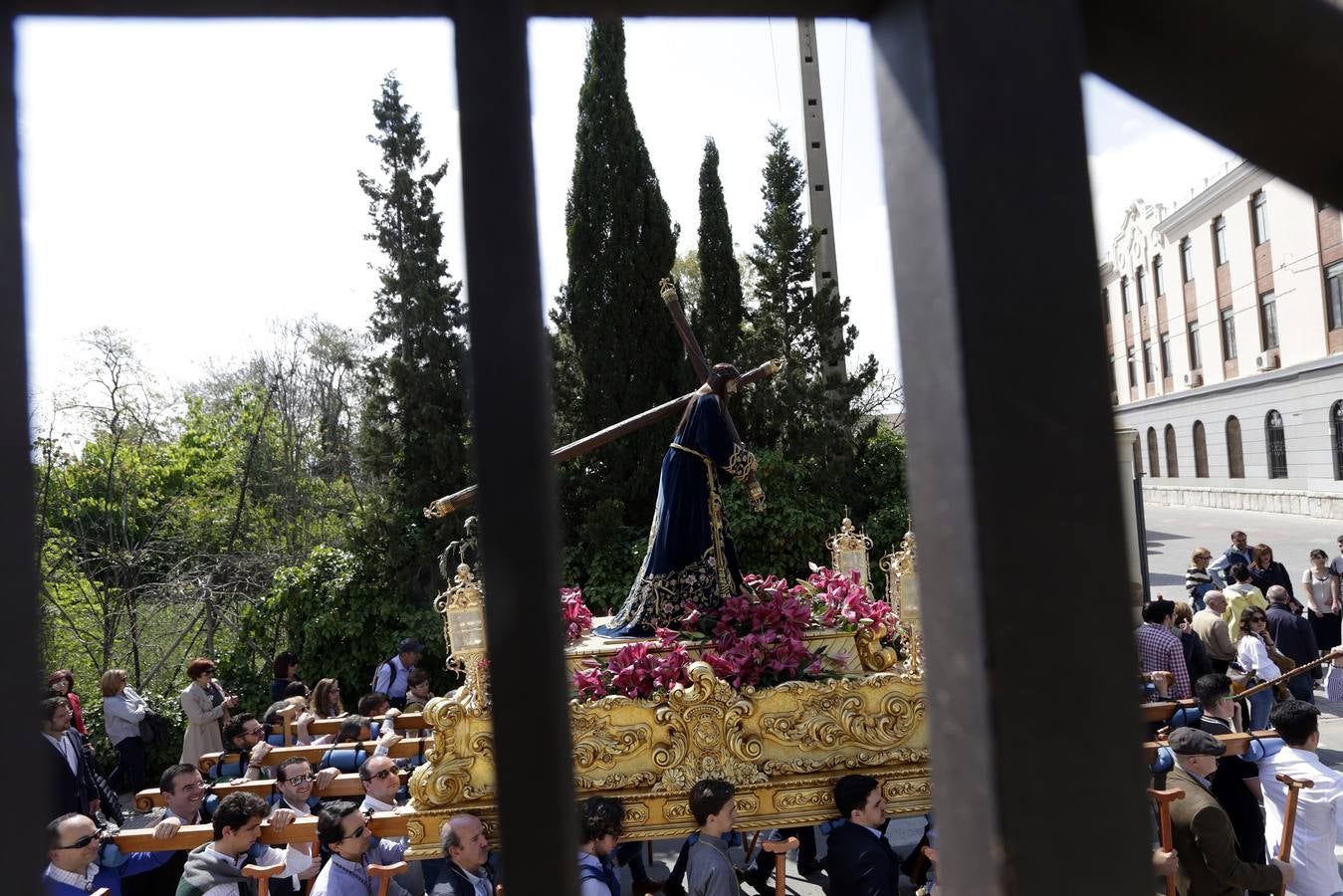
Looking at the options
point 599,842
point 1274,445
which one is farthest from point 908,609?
point 1274,445

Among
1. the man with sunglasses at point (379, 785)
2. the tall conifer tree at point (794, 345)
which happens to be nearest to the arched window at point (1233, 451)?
the tall conifer tree at point (794, 345)

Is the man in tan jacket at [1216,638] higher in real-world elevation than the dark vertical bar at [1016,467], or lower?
lower

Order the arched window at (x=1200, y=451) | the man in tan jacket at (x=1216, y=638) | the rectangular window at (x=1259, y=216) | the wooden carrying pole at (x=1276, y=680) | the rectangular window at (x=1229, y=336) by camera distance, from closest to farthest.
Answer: the wooden carrying pole at (x=1276, y=680) < the man in tan jacket at (x=1216, y=638) < the rectangular window at (x=1259, y=216) < the rectangular window at (x=1229, y=336) < the arched window at (x=1200, y=451)

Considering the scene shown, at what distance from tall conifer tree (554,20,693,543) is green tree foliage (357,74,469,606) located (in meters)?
1.92

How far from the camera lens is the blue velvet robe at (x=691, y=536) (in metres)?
6.52

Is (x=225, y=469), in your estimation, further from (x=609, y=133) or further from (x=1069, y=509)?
(x=1069, y=509)

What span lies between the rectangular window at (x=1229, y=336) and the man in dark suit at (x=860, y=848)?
3224 cm

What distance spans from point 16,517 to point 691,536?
19.9 ft

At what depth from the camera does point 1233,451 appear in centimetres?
3122

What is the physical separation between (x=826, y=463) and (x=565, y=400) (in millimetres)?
4325

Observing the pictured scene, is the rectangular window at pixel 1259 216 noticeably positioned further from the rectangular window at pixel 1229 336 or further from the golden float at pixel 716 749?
the golden float at pixel 716 749

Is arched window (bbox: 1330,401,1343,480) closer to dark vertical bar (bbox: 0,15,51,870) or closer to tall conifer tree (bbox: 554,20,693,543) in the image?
tall conifer tree (bbox: 554,20,693,543)

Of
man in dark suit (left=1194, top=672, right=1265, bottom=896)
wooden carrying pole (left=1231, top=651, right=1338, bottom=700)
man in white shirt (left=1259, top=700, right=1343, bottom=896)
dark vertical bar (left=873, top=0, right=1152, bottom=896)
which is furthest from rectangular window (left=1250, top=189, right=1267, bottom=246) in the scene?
dark vertical bar (left=873, top=0, right=1152, bottom=896)

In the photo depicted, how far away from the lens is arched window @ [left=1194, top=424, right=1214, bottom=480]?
3367cm
